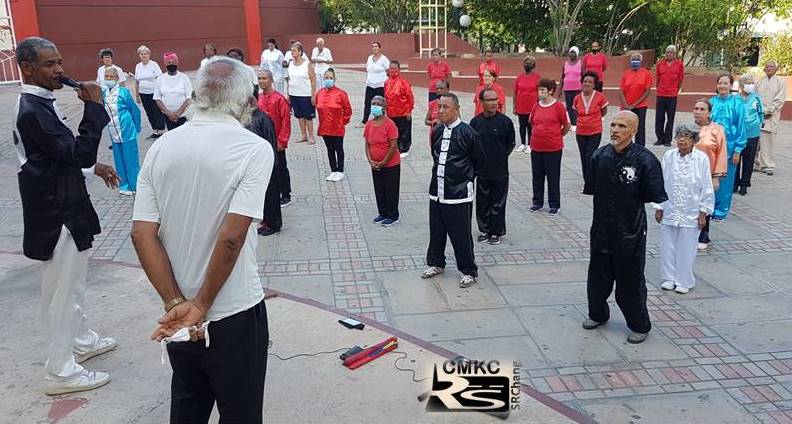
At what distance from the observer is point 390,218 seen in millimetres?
7980

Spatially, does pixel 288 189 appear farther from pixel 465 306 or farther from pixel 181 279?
pixel 181 279

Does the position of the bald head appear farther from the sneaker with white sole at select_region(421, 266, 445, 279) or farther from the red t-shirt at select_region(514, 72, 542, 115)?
the red t-shirt at select_region(514, 72, 542, 115)

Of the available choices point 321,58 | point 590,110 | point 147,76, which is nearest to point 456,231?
point 590,110

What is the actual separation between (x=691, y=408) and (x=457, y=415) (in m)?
1.47

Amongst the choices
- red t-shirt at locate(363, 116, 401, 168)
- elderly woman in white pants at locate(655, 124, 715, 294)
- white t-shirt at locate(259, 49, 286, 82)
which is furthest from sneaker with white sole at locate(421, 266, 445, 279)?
white t-shirt at locate(259, 49, 286, 82)

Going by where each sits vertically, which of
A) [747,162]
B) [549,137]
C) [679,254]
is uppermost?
[549,137]

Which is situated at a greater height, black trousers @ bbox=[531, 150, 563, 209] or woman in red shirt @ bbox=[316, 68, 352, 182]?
woman in red shirt @ bbox=[316, 68, 352, 182]

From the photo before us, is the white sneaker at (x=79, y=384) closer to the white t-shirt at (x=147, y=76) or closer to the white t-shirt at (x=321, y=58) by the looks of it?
the white t-shirt at (x=147, y=76)

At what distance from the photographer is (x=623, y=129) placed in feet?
15.6

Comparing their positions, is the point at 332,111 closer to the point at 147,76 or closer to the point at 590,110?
the point at 590,110

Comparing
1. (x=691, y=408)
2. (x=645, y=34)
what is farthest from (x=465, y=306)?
(x=645, y=34)

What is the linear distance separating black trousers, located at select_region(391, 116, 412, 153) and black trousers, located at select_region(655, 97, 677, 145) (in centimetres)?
465

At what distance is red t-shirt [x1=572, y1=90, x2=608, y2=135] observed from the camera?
341 inches

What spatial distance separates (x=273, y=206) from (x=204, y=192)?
511 cm
